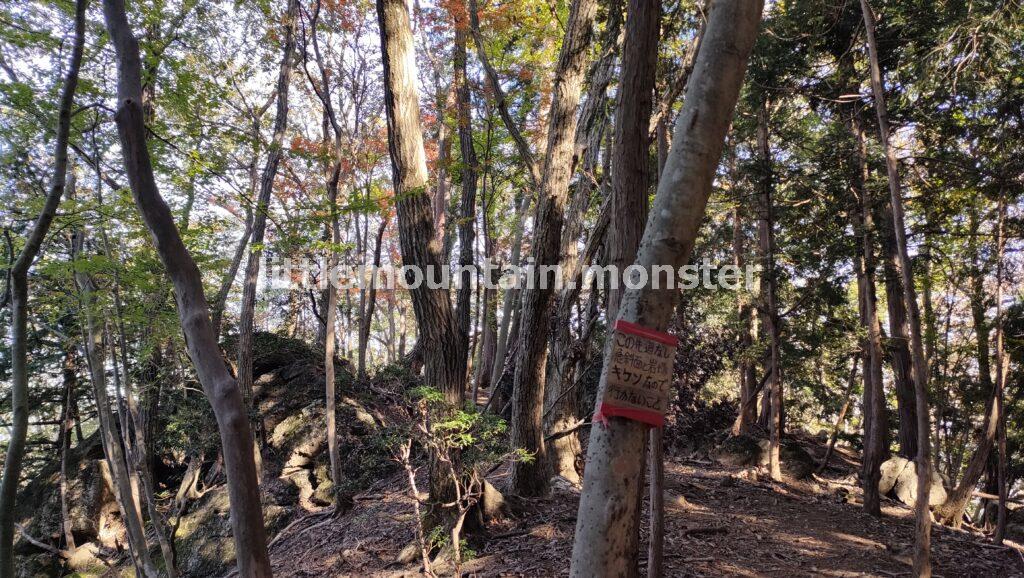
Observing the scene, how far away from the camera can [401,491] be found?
283 inches

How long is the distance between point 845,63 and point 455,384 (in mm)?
7653

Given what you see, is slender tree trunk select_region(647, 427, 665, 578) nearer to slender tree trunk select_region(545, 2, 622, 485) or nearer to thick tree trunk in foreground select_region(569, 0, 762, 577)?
slender tree trunk select_region(545, 2, 622, 485)

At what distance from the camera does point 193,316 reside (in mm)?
2506

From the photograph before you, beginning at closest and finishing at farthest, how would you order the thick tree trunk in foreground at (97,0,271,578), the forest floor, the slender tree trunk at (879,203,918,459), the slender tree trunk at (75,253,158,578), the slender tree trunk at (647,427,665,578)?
the thick tree trunk in foreground at (97,0,271,578) → the slender tree trunk at (647,427,665,578) → the forest floor → the slender tree trunk at (75,253,158,578) → the slender tree trunk at (879,203,918,459)

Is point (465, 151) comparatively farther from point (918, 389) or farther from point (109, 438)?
point (109, 438)

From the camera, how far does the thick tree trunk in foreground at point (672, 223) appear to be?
1.67 metres

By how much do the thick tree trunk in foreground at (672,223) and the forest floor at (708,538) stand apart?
274 cm

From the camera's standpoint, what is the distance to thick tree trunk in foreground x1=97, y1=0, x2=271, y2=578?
2447 millimetres

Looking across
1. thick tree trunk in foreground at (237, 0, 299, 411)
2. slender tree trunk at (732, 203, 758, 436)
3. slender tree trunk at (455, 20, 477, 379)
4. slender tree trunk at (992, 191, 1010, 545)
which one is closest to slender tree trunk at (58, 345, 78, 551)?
thick tree trunk in foreground at (237, 0, 299, 411)

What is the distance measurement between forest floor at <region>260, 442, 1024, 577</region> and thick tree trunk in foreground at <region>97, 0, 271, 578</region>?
7.52 feet

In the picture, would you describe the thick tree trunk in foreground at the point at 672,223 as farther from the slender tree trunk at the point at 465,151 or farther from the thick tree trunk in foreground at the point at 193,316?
the slender tree trunk at the point at 465,151

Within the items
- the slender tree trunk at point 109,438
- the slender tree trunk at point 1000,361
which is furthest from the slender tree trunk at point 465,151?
the slender tree trunk at point 1000,361

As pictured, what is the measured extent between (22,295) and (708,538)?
595 cm

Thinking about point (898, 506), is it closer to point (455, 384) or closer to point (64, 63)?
point (455, 384)
